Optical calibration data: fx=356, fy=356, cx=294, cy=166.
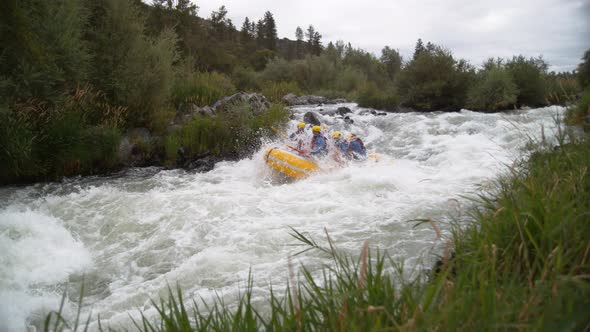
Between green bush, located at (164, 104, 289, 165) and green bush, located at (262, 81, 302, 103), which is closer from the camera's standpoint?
green bush, located at (164, 104, 289, 165)

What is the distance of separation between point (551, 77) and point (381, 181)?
14.7 metres

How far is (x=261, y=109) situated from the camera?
1191 centimetres

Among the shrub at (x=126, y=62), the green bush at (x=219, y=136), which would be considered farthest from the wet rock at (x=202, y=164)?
the shrub at (x=126, y=62)

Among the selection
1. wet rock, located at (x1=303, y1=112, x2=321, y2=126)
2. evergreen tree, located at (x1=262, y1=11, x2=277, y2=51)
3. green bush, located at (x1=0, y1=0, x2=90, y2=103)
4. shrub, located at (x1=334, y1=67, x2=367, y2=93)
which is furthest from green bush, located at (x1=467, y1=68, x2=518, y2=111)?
evergreen tree, located at (x1=262, y1=11, x2=277, y2=51)

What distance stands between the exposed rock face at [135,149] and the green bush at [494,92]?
12676mm

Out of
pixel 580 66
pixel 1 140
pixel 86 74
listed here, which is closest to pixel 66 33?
pixel 86 74

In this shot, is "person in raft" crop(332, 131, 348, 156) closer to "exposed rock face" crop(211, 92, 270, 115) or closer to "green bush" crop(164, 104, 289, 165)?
"green bush" crop(164, 104, 289, 165)

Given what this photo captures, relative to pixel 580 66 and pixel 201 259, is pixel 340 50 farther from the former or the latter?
pixel 201 259

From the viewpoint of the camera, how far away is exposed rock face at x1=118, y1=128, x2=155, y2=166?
8.68 m

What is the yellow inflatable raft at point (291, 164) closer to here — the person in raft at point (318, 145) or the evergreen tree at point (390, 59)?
the person in raft at point (318, 145)

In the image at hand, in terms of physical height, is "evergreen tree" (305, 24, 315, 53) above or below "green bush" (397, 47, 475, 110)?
above

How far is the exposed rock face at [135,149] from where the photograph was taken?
342 inches

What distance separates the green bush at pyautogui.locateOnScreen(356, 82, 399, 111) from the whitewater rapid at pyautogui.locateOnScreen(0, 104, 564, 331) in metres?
8.10

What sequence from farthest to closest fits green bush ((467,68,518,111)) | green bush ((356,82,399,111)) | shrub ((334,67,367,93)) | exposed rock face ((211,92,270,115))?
shrub ((334,67,367,93)) → green bush ((356,82,399,111)) → green bush ((467,68,518,111)) → exposed rock face ((211,92,270,115))
